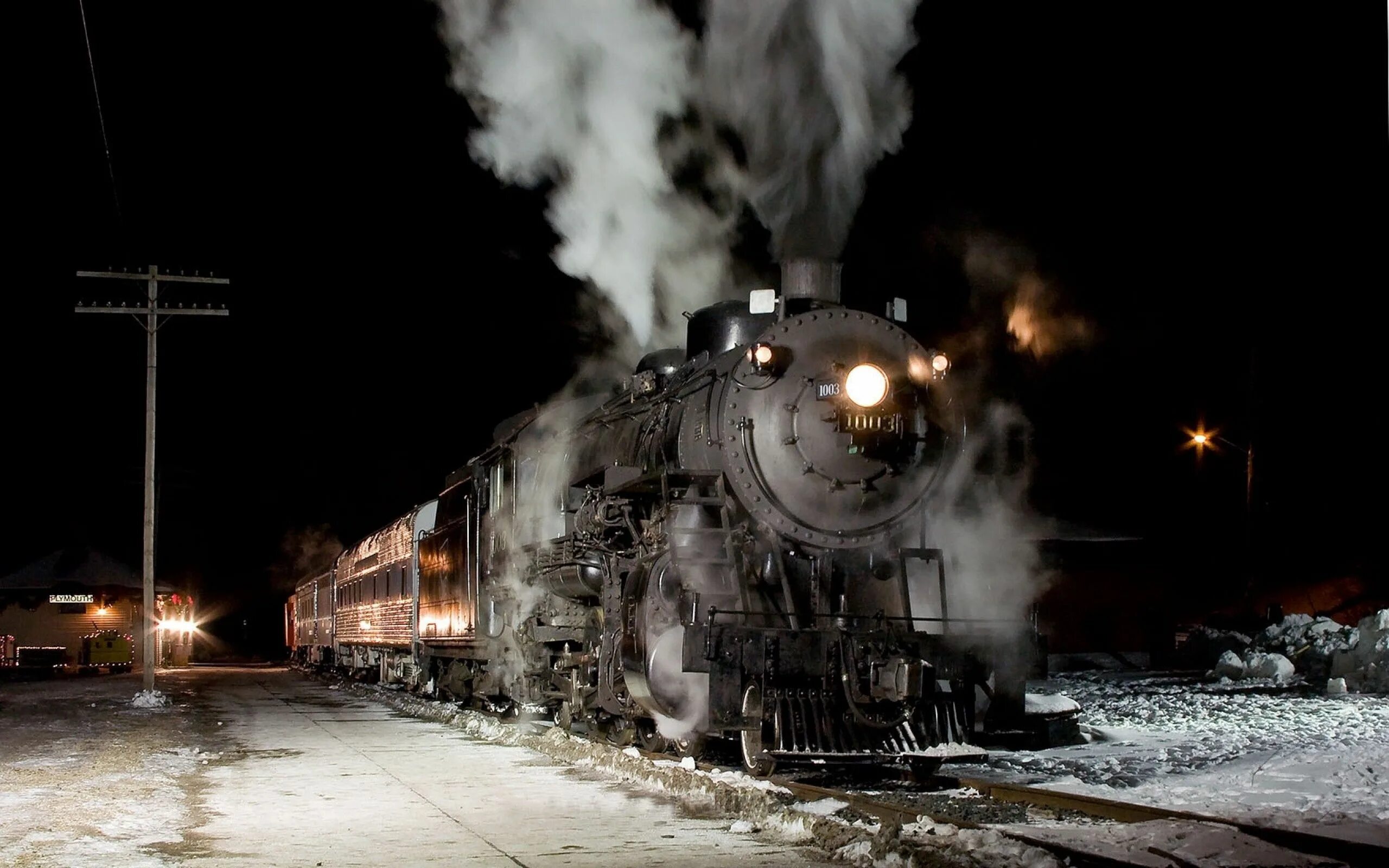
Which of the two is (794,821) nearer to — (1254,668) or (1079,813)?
(1079,813)

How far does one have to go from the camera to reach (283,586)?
80938mm

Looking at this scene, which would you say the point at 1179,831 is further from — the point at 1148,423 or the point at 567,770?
the point at 1148,423

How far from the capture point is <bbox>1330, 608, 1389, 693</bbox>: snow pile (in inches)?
634

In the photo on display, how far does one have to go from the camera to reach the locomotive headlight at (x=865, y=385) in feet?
30.2

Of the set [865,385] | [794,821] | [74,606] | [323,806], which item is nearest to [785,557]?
[865,385]

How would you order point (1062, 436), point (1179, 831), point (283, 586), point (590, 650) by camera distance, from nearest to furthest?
1. point (1179, 831)
2. point (590, 650)
3. point (1062, 436)
4. point (283, 586)

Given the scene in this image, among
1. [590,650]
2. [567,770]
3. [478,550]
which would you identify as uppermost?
[478,550]

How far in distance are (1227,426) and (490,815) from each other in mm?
24732

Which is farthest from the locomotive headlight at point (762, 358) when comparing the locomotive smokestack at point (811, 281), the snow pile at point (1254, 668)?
the snow pile at point (1254, 668)

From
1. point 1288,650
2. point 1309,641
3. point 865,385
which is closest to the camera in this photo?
point 865,385

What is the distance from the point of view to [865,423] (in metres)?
9.27

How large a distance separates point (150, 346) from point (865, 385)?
1784 centimetres

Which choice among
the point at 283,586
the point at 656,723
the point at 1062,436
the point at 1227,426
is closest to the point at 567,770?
the point at 656,723

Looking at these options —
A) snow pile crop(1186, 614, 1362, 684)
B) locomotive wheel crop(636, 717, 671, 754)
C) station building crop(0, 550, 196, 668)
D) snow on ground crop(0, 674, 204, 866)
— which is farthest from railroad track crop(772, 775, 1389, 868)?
station building crop(0, 550, 196, 668)
